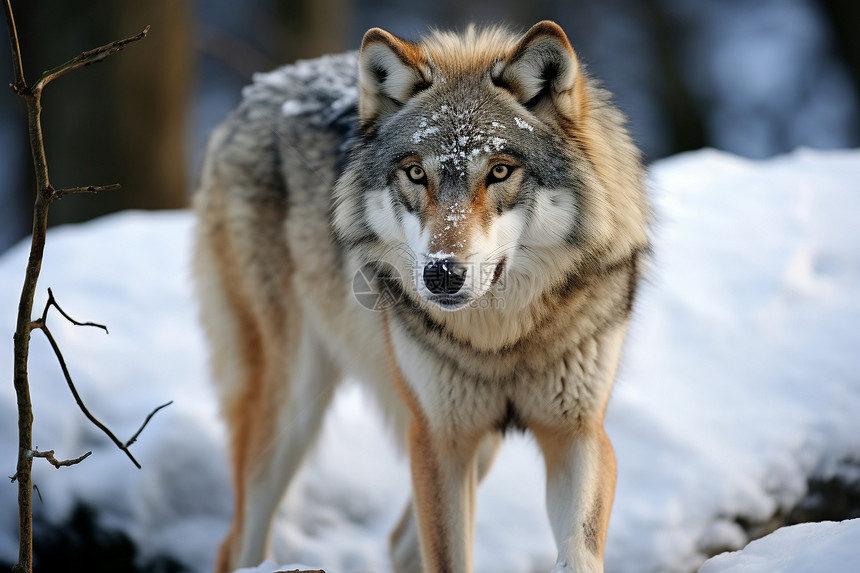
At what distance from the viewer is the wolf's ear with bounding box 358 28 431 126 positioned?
260 centimetres

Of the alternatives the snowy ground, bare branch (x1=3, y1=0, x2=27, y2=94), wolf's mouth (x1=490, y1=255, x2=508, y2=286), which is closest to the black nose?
wolf's mouth (x1=490, y1=255, x2=508, y2=286)

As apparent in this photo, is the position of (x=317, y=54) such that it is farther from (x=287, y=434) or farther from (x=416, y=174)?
(x=416, y=174)

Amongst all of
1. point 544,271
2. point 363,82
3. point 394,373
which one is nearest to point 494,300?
point 544,271

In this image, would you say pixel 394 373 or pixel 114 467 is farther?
pixel 114 467

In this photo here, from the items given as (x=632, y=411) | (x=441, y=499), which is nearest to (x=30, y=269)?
(x=441, y=499)

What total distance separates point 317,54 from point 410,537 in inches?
272

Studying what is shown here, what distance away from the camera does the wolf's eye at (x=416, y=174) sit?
2467 mm

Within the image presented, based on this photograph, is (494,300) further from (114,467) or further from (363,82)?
(114,467)

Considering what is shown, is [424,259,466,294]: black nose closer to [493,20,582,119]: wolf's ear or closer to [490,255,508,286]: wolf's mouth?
[490,255,508,286]: wolf's mouth

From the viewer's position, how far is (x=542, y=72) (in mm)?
2566

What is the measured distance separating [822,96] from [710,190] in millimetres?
10088

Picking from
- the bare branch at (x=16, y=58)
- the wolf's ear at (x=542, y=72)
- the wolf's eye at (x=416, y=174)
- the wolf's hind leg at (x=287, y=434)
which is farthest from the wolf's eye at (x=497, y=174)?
the wolf's hind leg at (x=287, y=434)

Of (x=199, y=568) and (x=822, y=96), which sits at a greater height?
(x=822, y=96)

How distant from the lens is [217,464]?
406cm
